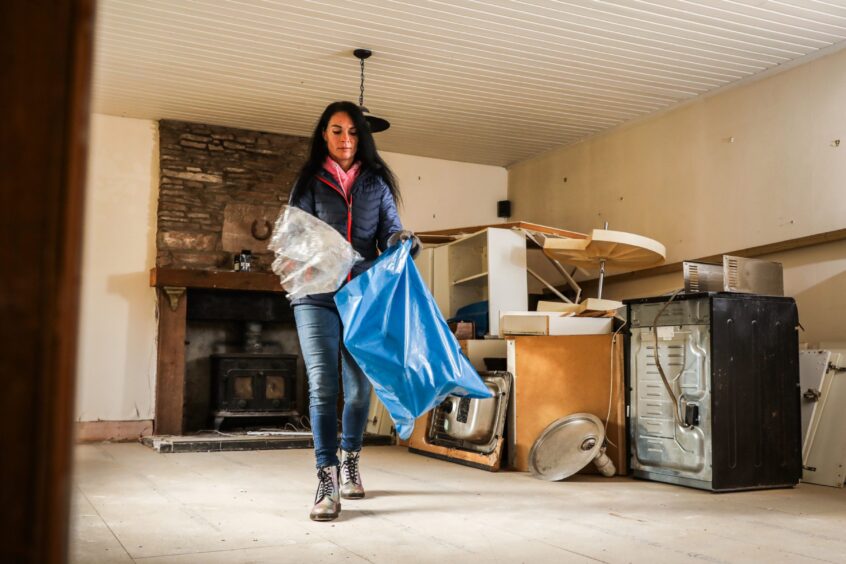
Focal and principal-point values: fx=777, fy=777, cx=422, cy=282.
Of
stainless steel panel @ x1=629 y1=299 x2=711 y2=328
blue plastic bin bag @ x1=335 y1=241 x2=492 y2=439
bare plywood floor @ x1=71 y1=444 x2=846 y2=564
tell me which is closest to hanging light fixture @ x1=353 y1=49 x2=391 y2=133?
stainless steel panel @ x1=629 y1=299 x2=711 y2=328

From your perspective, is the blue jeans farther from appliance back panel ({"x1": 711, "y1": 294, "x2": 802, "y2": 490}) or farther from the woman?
appliance back panel ({"x1": 711, "y1": 294, "x2": 802, "y2": 490})

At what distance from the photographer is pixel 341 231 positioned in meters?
2.85

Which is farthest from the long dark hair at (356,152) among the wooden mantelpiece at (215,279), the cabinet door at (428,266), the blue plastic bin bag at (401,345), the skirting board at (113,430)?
the skirting board at (113,430)

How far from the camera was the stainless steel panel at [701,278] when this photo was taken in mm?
3512

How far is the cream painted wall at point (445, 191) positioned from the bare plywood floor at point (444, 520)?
12.2ft

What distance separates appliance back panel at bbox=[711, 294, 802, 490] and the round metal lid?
0.55 m

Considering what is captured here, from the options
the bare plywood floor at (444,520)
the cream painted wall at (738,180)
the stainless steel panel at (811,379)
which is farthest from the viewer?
the cream painted wall at (738,180)

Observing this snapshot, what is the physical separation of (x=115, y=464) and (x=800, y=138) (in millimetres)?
4401

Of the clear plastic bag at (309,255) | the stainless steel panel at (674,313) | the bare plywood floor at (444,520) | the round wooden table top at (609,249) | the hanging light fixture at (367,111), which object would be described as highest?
the hanging light fixture at (367,111)

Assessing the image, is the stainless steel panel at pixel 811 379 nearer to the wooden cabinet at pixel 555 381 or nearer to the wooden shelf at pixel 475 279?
the wooden cabinet at pixel 555 381

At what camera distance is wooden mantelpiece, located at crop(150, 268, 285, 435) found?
5973mm

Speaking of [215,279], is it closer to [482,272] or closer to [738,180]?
[482,272]

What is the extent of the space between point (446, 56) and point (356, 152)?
7.42ft

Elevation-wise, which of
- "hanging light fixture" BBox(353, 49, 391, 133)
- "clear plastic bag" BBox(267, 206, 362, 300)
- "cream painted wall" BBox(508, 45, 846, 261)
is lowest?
"clear plastic bag" BBox(267, 206, 362, 300)
